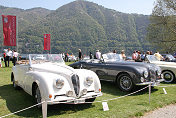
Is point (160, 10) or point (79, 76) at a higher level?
point (160, 10)

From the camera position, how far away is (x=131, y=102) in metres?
5.16

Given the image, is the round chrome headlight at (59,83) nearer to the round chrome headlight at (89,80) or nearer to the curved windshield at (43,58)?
the round chrome headlight at (89,80)

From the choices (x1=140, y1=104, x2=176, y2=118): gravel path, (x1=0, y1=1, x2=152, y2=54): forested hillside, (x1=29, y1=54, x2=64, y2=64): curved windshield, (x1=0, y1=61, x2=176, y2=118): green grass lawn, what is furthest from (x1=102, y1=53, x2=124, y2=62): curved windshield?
(x1=0, y1=1, x2=152, y2=54): forested hillside

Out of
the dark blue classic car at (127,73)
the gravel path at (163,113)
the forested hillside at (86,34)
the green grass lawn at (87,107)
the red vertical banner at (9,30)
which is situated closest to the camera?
the green grass lawn at (87,107)

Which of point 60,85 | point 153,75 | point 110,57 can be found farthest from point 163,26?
point 60,85

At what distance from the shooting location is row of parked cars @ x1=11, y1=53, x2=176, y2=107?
13.3ft

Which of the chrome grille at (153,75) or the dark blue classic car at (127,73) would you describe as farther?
the chrome grille at (153,75)

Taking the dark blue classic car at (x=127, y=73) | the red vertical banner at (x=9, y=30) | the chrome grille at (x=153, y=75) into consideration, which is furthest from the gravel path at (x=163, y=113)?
the red vertical banner at (x=9, y=30)

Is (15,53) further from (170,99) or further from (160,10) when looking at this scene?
(160,10)

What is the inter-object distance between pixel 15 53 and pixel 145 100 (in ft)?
40.6

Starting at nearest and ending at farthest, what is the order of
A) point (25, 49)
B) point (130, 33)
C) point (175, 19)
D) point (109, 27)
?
point (175, 19), point (25, 49), point (130, 33), point (109, 27)

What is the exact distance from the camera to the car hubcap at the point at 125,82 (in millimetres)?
6336

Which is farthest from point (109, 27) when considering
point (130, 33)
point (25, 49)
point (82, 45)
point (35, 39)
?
point (25, 49)

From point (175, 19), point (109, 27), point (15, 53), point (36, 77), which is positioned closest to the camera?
point (36, 77)
